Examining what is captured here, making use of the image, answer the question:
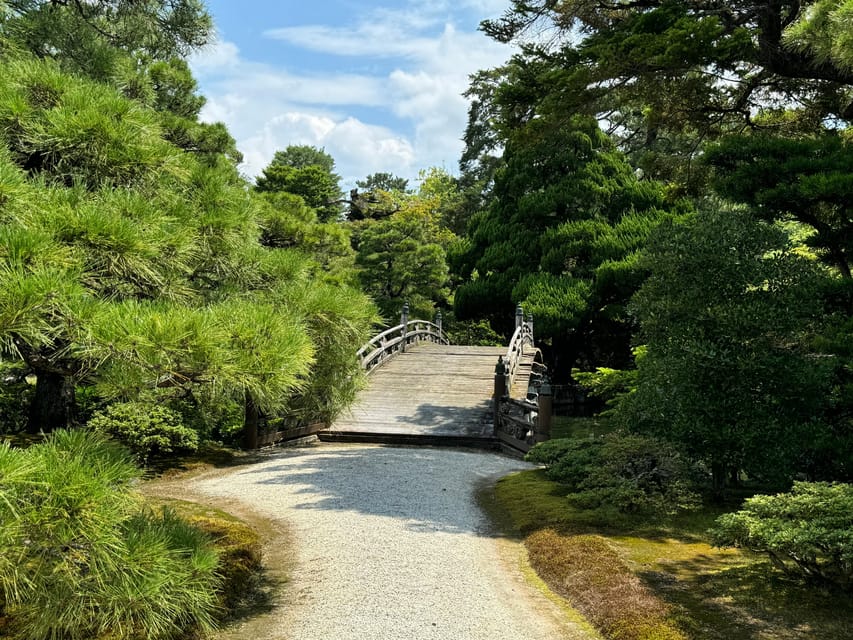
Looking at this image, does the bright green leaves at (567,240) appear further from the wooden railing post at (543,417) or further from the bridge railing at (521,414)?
the wooden railing post at (543,417)

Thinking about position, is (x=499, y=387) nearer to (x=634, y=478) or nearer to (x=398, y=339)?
(x=398, y=339)

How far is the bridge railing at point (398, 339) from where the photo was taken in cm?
1736

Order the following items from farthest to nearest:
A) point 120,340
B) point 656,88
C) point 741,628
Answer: point 656,88 < point 741,628 < point 120,340

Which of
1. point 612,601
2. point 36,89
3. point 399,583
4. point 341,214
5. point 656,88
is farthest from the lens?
point 341,214

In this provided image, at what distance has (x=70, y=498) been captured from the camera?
267 centimetres

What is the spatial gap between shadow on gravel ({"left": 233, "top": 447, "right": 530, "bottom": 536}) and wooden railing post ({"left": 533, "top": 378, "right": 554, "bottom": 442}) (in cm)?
70

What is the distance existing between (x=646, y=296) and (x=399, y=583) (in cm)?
477

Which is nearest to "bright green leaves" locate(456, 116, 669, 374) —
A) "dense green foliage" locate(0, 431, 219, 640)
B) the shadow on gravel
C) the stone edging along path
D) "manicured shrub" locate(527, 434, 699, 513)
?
the shadow on gravel

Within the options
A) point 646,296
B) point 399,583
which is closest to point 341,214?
point 646,296

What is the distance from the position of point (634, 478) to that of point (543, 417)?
505 cm

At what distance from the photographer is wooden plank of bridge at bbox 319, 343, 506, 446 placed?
13.3 m

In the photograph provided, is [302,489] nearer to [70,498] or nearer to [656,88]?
[70,498]

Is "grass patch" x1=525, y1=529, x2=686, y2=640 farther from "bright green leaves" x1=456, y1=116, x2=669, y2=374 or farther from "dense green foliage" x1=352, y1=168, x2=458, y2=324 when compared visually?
"dense green foliage" x1=352, y1=168, x2=458, y2=324

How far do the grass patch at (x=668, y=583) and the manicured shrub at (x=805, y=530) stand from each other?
0.74 feet
